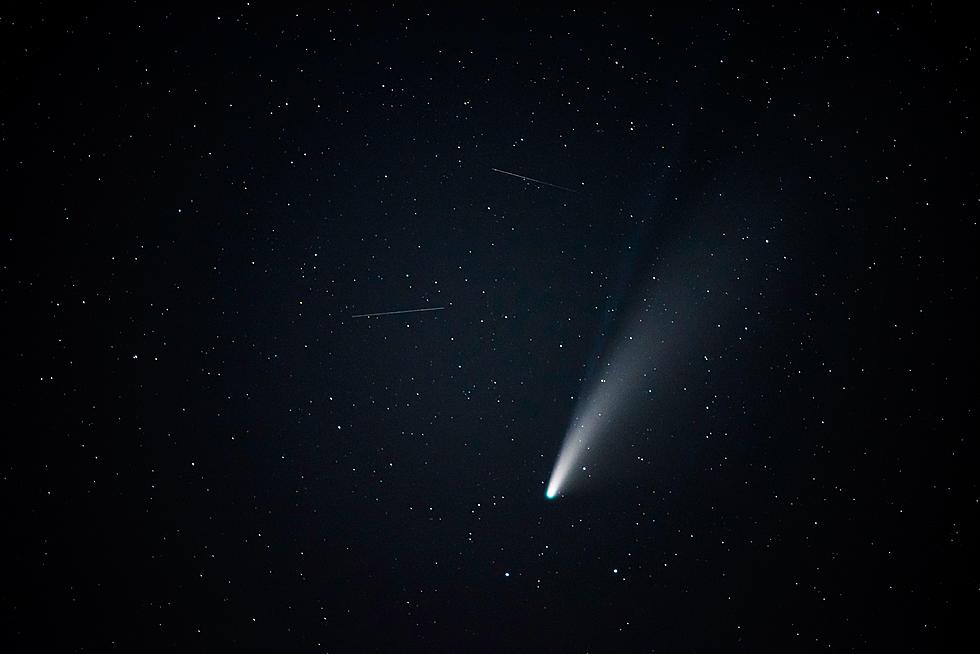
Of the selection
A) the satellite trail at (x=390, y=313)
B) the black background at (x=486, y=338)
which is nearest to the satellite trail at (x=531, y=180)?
the black background at (x=486, y=338)

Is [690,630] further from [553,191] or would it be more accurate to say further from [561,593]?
[553,191]

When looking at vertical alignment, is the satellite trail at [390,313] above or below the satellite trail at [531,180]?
below

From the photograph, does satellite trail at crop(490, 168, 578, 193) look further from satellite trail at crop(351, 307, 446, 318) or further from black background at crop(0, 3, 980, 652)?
satellite trail at crop(351, 307, 446, 318)

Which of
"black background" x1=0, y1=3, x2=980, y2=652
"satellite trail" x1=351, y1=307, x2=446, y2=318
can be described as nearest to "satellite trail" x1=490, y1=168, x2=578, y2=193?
"black background" x1=0, y1=3, x2=980, y2=652

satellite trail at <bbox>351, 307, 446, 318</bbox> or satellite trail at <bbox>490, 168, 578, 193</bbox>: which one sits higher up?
satellite trail at <bbox>490, 168, 578, 193</bbox>

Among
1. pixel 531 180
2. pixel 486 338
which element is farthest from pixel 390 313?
pixel 531 180

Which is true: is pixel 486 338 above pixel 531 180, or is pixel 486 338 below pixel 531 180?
below

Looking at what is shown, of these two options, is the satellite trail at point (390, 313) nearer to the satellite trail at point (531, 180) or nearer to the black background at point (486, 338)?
the black background at point (486, 338)

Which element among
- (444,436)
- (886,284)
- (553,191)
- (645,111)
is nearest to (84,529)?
A: (444,436)

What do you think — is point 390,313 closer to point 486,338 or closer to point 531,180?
point 486,338
